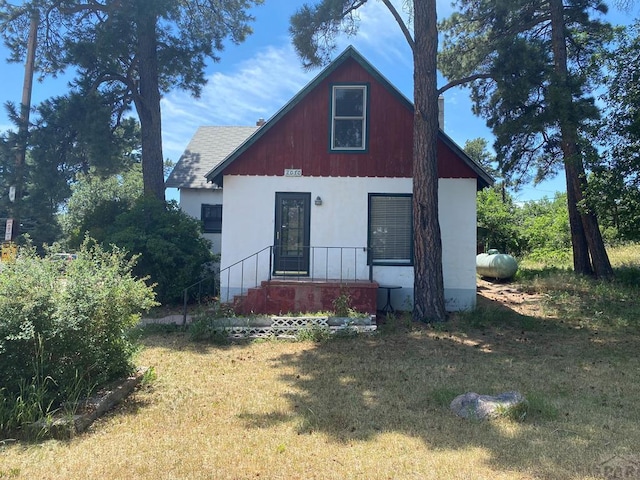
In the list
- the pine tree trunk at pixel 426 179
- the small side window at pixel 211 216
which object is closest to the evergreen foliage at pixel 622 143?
the pine tree trunk at pixel 426 179

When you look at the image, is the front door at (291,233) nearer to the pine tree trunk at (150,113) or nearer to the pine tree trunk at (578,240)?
the pine tree trunk at (150,113)

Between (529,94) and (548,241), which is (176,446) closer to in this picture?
(529,94)

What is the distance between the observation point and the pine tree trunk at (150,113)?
16031 millimetres

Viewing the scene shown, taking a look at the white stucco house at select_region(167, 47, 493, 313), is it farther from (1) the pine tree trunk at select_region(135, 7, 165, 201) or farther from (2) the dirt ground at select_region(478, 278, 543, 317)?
(1) the pine tree trunk at select_region(135, 7, 165, 201)

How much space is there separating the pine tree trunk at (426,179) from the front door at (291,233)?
2982 millimetres

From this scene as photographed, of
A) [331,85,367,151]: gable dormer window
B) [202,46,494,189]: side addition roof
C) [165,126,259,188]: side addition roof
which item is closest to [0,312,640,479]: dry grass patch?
[202,46,494,189]: side addition roof

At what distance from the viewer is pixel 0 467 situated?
3.65 m

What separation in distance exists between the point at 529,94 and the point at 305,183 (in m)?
5.68

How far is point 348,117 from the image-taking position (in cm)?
1161

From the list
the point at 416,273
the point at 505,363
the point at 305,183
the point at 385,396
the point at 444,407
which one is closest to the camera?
the point at 444,407

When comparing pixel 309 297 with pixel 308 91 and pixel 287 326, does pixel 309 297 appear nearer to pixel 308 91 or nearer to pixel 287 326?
pixel 287 326

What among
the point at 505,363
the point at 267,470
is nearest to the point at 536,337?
the point at 505,363

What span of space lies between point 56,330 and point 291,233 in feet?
23.8

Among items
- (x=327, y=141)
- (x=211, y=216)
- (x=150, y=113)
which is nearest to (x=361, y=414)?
(x=327, y=141)
